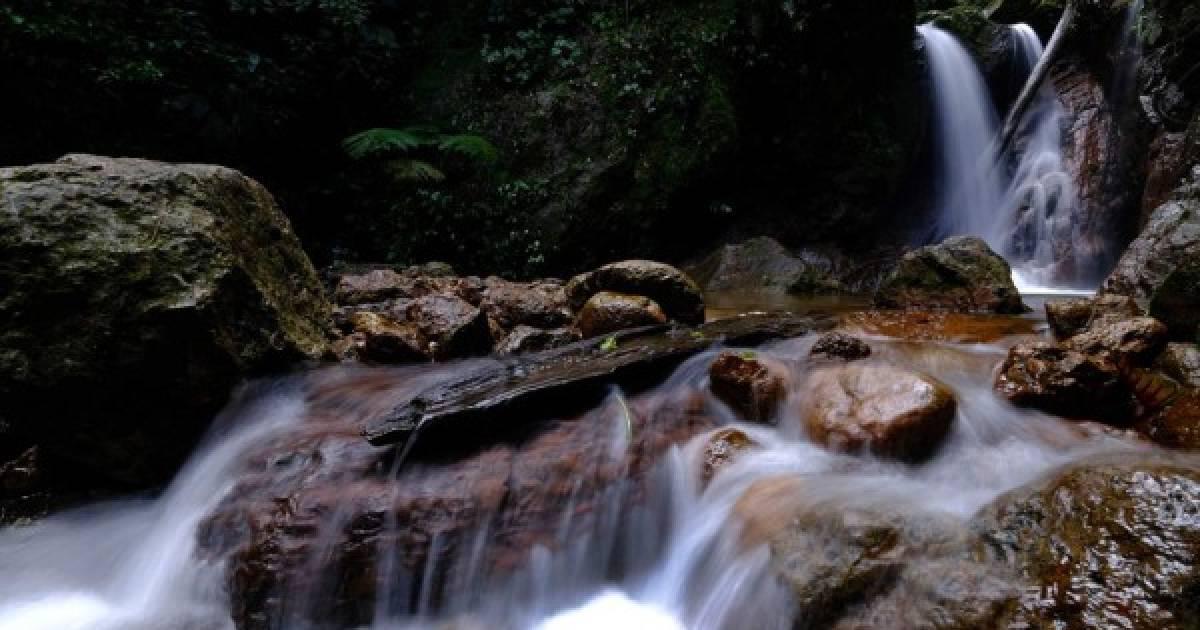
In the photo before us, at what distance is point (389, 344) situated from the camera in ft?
14.3

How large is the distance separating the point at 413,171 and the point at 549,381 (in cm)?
554

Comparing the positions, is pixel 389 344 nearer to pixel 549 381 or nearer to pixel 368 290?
pixel 368 290

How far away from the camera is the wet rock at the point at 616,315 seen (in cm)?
463

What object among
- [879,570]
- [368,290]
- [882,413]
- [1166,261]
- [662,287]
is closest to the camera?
[879,570]

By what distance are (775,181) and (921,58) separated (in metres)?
3.87

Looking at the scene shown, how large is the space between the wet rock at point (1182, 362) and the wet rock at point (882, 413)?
3.39 ft

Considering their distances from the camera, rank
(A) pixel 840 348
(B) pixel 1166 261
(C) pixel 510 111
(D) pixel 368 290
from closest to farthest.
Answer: (A) pixel 840 348 < (B) pixel 1166 261 < (D) pixel 368 290 < (C) pixel 510 111

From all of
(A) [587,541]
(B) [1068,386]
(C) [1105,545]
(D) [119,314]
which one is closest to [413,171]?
(D) [119,314]

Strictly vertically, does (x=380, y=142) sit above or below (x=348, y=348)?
above

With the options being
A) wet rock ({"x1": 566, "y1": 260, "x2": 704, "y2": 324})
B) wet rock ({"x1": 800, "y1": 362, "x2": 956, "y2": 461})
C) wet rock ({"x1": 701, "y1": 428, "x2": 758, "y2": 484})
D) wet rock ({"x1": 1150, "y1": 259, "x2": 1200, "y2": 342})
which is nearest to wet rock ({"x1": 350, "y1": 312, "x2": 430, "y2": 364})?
wet rock ({"x1": 566, "y1": 260, "x2": 704, "y2": 324})

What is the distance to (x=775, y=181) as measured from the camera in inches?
404

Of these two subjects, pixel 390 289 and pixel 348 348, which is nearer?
pixel 348 348

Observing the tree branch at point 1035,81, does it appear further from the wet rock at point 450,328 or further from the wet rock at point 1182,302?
the wet rock at point 450,328

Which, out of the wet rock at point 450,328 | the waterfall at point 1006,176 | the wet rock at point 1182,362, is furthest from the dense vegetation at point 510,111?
the wet rock at point 1182,362
